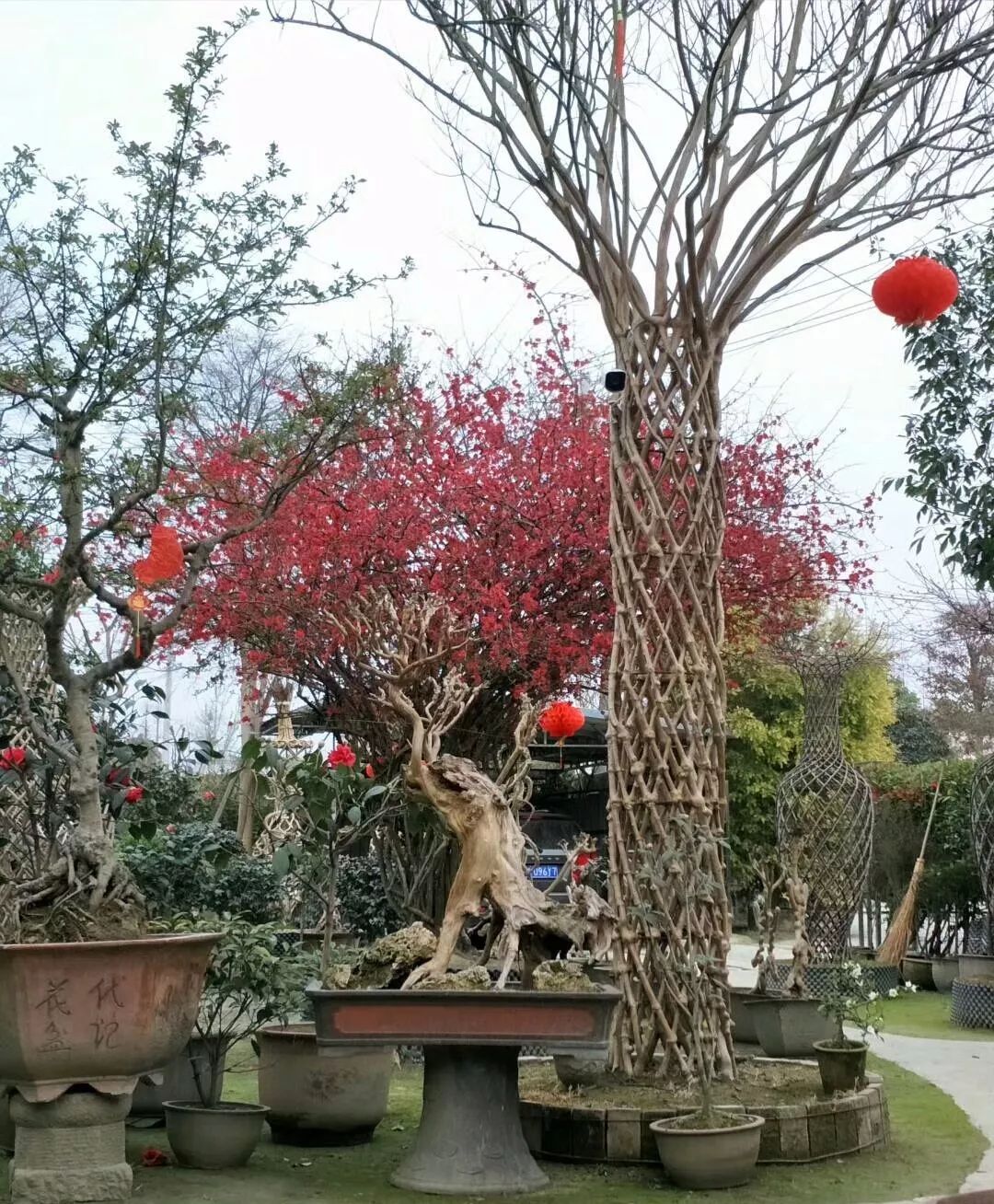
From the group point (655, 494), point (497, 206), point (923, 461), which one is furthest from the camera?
point (923, 461)

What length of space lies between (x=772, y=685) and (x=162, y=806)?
42.0 ft

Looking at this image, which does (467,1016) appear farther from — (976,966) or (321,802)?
(976,966)

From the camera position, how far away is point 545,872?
1452cm

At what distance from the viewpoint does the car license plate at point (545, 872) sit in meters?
14.2

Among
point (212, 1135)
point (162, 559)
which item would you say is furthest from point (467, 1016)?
point (162, 559)

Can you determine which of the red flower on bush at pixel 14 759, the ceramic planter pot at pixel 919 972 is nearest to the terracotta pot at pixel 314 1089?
the red flower on bush at pixel 14 759

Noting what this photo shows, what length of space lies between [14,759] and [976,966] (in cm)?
885

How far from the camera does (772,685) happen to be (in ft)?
74.1

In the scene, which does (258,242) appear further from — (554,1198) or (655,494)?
(554,1198)

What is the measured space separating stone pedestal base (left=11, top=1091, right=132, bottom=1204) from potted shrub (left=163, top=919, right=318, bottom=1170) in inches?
25.4

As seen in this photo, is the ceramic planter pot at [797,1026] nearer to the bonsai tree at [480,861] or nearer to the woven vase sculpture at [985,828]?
the bonsai tree at [480,861]

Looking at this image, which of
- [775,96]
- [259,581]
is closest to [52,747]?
[775,96]

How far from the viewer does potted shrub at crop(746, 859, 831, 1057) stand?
8297 millimetres

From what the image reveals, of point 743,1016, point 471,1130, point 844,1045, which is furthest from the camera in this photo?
point 743,1016
